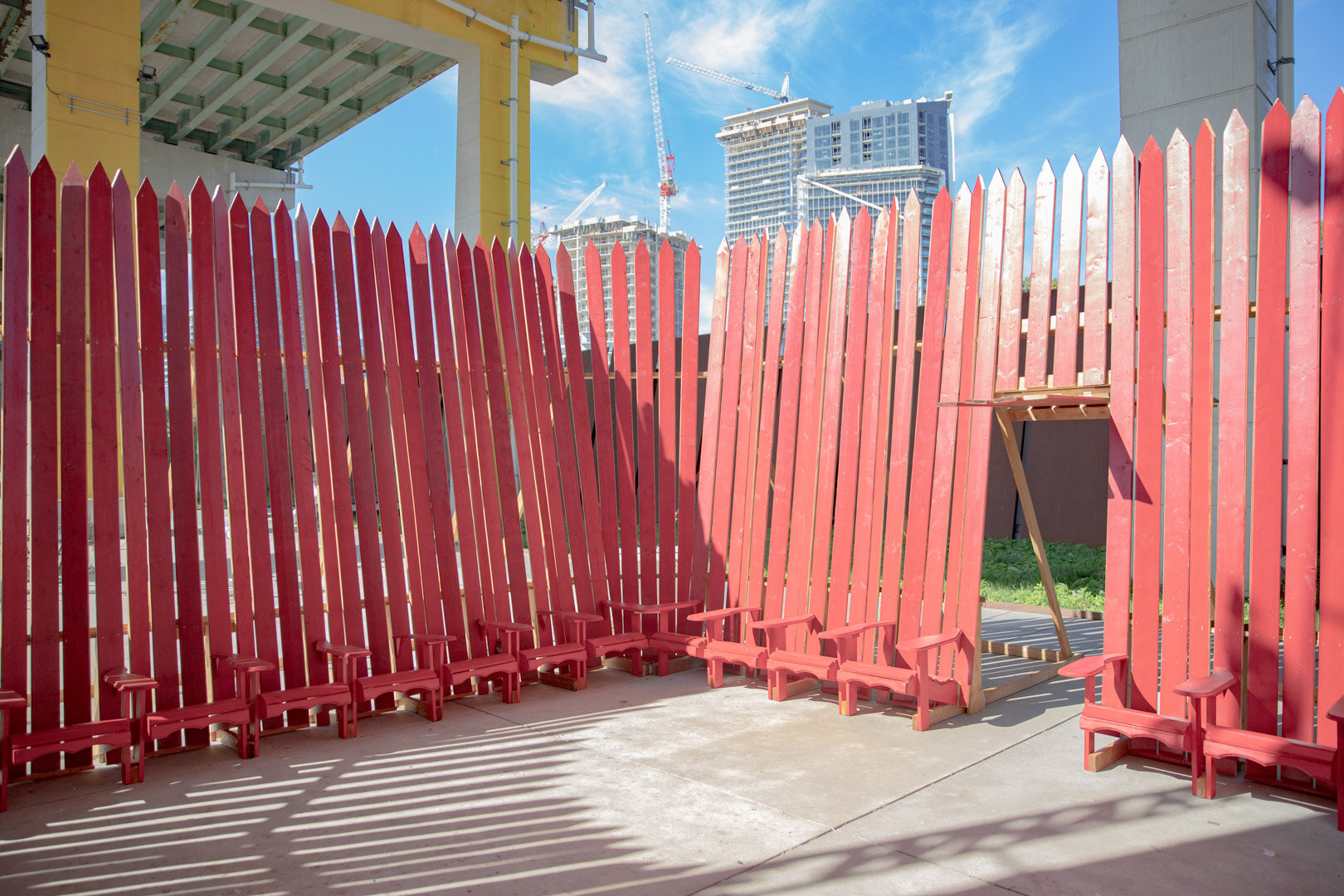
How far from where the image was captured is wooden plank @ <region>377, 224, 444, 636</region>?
637 cm

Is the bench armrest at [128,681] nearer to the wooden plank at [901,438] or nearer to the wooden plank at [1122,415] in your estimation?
the wooden plank at [901,438]

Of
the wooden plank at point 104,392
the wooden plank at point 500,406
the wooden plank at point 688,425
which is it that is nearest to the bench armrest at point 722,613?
the wooden plank at point 688,425

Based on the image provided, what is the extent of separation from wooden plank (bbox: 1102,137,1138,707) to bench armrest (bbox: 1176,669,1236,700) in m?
0.50

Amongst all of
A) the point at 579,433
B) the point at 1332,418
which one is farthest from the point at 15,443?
the point at 1332,418

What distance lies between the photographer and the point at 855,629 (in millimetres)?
5957

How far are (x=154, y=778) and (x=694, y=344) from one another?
188 inches

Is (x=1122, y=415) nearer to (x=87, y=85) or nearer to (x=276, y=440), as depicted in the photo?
(x=276, y=440)

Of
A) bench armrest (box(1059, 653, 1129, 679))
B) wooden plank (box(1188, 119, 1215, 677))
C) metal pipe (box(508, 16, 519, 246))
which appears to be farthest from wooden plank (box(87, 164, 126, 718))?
metal pipe (box(508, 16, 519, 246))

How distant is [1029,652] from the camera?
721 centimetres

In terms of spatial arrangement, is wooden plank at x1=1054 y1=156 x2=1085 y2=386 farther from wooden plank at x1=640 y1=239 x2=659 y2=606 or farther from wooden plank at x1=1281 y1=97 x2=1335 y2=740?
wooden plank at x1=640 y1=239 x2=659 y2=606

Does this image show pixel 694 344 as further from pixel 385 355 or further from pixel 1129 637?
pixel 1129 637

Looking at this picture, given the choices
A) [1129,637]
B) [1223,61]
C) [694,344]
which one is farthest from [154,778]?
[1223,61]

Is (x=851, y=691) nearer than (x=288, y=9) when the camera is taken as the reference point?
Yes

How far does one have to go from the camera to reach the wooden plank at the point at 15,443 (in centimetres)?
481
